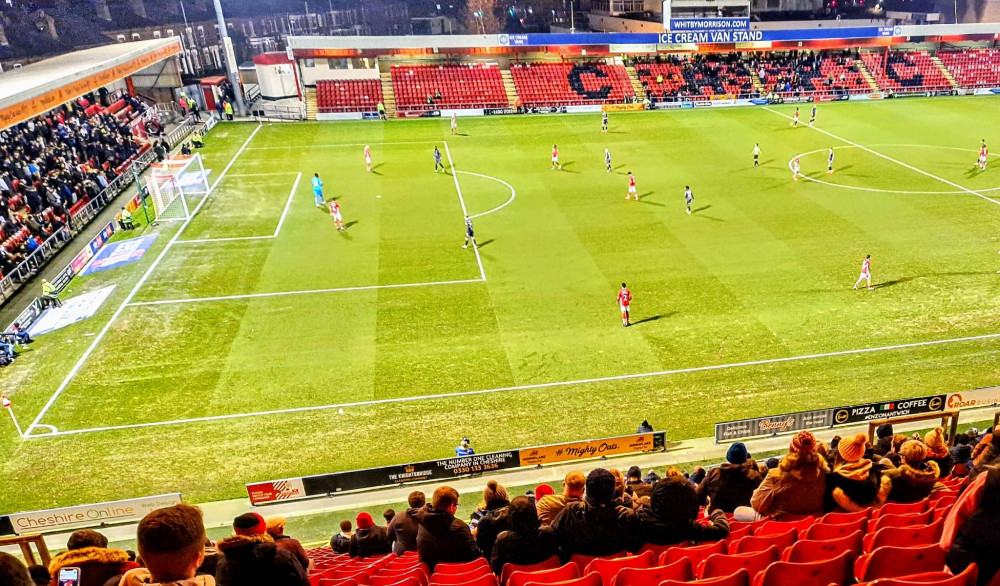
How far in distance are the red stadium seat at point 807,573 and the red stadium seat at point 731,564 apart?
38cm

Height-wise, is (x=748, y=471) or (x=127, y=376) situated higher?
(x=748, y=471)

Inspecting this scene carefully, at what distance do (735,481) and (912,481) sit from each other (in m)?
2.06

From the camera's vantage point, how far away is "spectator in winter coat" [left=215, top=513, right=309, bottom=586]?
18.8ft

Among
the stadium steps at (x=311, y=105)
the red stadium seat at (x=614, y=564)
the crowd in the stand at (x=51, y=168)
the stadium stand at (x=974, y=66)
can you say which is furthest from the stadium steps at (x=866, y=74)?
the red stadium seat at (x=614, y=564)

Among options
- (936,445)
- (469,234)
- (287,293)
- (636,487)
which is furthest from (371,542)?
(469,234)

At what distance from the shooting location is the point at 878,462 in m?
8.70

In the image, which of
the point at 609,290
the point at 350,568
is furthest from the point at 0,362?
the point at 609,290

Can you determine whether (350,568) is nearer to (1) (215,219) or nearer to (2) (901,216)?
(1) (215,219)

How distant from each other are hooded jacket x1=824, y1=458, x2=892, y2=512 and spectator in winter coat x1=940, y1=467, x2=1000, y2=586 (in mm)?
2489

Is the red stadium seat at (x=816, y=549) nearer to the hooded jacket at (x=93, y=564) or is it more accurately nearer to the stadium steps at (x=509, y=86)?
the hooded jacket at (x=93, y=564)

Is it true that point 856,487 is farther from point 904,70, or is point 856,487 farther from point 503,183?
point 904,70

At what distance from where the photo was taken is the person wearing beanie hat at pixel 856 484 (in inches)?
315

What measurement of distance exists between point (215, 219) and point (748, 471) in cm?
3139

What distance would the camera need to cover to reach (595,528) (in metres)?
7.42
